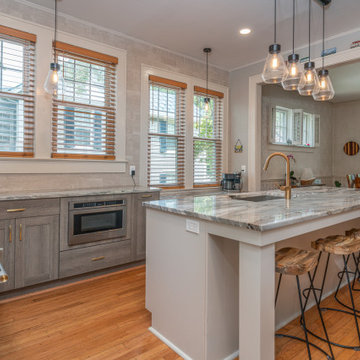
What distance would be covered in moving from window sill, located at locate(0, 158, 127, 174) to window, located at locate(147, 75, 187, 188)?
0.59 meters

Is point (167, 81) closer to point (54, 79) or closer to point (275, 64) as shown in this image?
point (54, 79)

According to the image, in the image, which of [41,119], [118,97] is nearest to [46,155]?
[41,119]

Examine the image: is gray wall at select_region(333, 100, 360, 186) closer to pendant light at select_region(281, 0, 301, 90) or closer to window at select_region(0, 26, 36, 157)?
pendant light at select_region(281, 0, 301, 90)

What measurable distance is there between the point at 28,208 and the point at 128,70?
2284mm

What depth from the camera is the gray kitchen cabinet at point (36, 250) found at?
2643 millimetres

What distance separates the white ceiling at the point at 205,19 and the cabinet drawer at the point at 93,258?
2691 mm

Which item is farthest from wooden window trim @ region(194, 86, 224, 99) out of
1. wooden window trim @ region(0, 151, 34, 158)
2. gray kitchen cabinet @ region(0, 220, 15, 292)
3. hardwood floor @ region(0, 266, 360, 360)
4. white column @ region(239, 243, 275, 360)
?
white column @ region(239, 243, 275, 360)

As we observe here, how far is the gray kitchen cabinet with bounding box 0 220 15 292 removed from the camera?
2.56m

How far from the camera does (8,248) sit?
258 cm

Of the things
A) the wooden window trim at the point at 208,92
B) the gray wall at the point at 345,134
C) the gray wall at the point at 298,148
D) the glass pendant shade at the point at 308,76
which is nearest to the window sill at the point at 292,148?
the gray wall at the point at 298,148

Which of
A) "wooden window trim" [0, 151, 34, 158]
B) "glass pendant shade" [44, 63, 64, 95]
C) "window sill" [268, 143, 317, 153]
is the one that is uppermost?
"glass pendant shade" [44, 63, 64, 95]

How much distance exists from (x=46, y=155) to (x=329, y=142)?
6963 millimetres

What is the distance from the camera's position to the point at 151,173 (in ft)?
13.9

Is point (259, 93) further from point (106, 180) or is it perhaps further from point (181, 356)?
point (181, 356)
